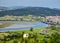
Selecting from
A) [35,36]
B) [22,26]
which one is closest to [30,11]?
[22,26]

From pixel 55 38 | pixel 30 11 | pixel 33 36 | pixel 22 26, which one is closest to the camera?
pixel 55 38

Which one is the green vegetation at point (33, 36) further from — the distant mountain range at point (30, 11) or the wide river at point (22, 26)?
the distant mountain range at point (30, 11)

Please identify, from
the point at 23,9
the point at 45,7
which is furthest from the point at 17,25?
the point at 45,7

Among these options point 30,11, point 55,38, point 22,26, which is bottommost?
point 55,38

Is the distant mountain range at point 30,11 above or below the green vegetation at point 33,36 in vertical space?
above

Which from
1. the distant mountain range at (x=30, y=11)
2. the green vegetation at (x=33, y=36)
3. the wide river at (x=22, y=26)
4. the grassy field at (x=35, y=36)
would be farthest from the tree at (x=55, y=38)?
the distant mountain range at (x=30, y=11)

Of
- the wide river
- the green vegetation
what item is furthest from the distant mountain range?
the green vegetation

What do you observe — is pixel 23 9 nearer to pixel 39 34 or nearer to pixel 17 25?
pixel 17 25

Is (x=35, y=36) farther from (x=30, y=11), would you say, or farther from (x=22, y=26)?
(x=30, y=11)
